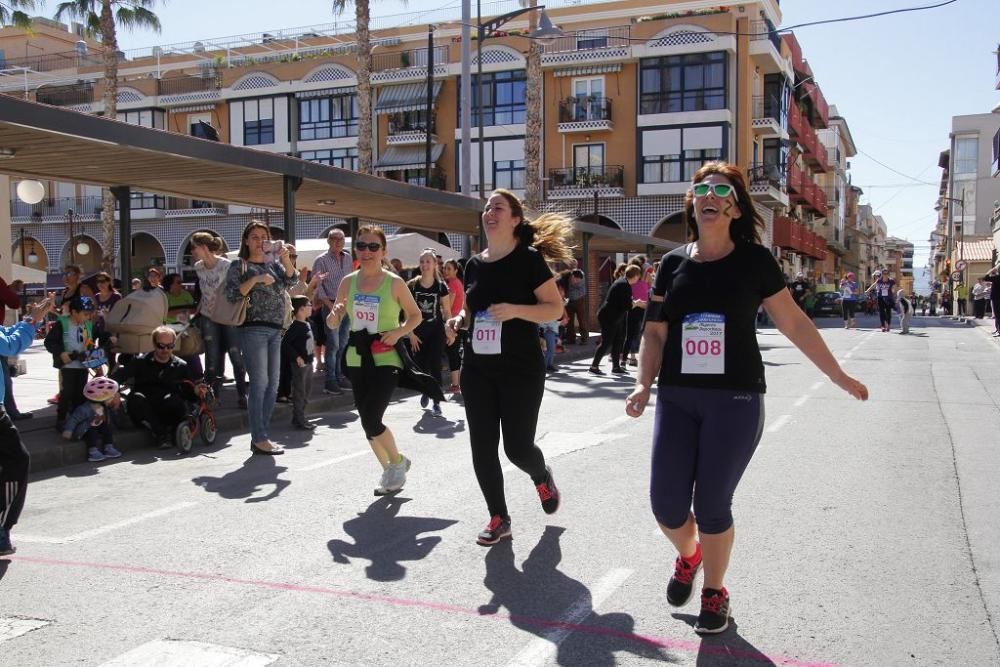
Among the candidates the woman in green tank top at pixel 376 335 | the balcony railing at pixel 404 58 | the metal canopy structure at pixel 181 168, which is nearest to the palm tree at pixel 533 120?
the metal canopy structure at pixel 181 168

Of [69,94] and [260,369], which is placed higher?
[69,94]

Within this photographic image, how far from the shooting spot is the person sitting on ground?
A: 856 centimetres

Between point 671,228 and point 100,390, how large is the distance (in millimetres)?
36797

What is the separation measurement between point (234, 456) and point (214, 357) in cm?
253

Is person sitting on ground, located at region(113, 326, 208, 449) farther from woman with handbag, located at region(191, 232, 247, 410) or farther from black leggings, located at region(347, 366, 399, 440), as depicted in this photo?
black leggings, located at region(347, 366, 399, 440)

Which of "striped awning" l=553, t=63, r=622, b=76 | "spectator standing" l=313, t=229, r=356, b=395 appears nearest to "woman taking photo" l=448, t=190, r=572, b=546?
"spectator standing" l=313, t=229, r=356, b=395

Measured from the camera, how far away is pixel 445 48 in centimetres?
4438

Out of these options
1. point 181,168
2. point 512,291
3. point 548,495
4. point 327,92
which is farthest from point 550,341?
point 327,92

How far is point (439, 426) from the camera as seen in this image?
Result: 9.75m

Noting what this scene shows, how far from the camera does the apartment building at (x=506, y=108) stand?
1614 inches

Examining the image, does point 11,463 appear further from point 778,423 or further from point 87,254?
point 87,254

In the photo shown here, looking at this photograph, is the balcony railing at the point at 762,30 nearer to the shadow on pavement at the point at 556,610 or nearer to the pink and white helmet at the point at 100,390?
the pink and white helmet at the point at 100,390

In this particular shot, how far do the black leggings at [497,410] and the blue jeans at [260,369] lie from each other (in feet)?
11.0

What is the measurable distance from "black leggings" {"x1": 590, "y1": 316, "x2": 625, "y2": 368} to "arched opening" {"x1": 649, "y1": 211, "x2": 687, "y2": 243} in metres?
26.3
